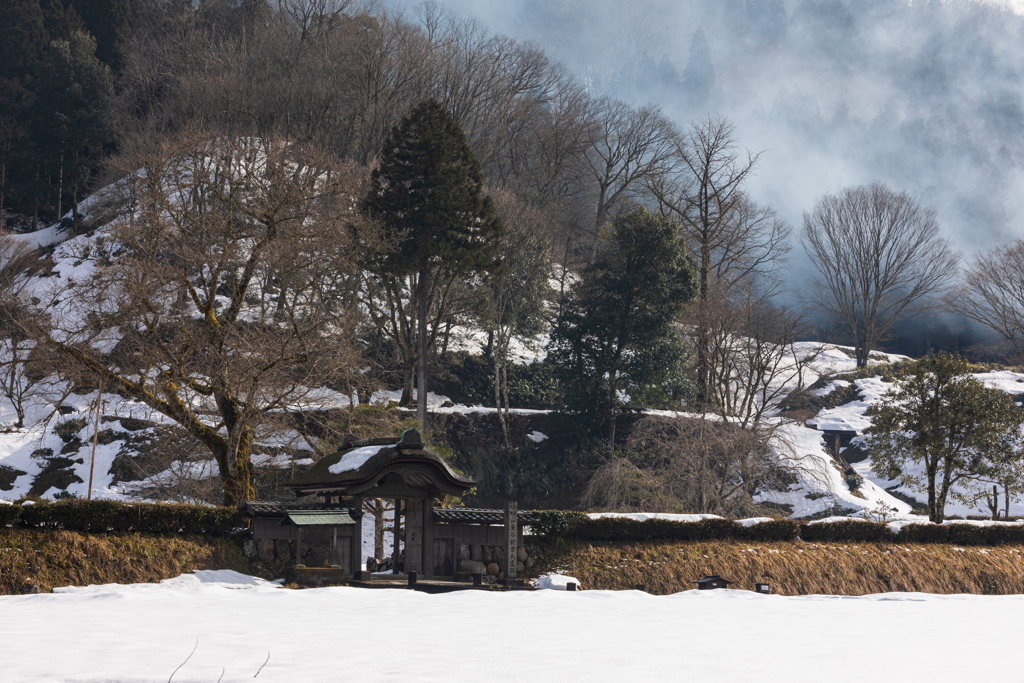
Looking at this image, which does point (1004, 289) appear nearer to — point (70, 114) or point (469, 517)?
point (469, 517)

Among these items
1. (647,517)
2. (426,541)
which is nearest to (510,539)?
(426,541)

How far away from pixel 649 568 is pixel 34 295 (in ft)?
103

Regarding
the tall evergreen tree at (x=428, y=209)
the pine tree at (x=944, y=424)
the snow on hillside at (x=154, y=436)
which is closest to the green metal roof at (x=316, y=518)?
the snow on hillside at (x=154, y=436)

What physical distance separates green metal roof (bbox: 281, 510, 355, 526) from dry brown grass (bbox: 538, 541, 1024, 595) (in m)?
4.47

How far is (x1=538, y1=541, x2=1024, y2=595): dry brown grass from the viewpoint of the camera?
50.8ft

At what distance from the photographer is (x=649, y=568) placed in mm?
15664

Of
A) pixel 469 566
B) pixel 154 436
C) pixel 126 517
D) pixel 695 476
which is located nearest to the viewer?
pixel 126 517

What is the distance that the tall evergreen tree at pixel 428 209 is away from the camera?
26609mm

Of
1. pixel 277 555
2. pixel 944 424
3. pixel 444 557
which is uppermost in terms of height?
pixel 944 424

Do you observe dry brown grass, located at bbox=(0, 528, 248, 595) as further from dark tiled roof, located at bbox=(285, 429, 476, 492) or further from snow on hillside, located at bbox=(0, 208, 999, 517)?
snow on hillside, located at bbox=(0, 208, 999, 517)

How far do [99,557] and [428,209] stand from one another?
17.4 meters

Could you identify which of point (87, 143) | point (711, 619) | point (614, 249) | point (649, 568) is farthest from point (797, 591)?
point (87, 143)

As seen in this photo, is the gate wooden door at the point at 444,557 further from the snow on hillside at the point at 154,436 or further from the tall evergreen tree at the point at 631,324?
the tall evergreen tree at the point at 631,324

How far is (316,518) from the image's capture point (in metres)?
12.9
